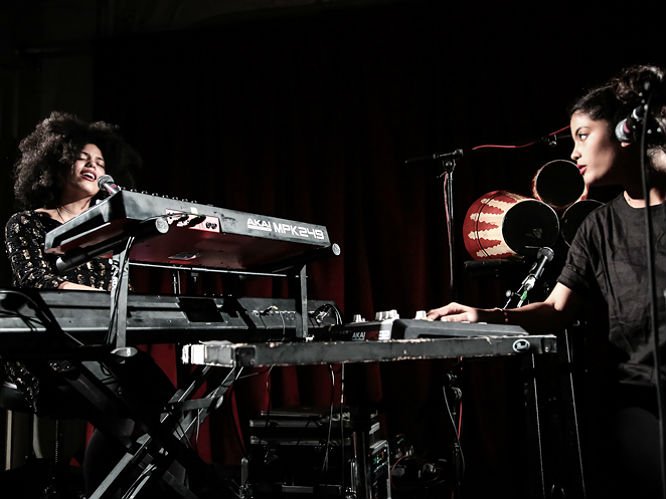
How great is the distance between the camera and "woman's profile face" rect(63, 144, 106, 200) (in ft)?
8.66

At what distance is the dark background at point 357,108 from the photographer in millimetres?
3348

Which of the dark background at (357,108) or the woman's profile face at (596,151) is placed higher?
the dark background at (357,108)

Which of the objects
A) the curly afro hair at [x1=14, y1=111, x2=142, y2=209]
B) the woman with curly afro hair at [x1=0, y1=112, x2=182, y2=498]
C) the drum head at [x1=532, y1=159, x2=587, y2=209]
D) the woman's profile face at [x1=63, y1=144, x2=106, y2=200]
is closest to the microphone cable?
the drum head at [x1=532, y1=159, x2=587, y2=209]

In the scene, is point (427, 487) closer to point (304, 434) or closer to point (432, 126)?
point (304, 434)

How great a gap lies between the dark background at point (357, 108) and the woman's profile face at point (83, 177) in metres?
1.23

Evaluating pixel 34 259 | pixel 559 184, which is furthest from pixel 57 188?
pixel 559 184

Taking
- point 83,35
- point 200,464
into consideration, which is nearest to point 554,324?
point 200,464

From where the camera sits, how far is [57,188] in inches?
108

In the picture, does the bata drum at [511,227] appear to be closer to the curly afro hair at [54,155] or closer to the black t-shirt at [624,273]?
the black t-shirt at [624,273]

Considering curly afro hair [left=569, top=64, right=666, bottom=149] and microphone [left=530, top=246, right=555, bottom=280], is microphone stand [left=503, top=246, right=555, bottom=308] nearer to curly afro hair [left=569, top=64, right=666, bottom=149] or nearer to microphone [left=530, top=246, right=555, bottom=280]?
microphone [left=530, top=246, right=555, bottom=280]

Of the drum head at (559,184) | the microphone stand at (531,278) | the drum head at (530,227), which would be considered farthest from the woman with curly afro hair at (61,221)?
the drum head at (559,184)

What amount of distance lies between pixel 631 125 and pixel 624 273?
401mm

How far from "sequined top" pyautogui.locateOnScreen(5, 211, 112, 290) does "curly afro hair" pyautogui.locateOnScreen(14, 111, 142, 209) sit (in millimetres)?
307

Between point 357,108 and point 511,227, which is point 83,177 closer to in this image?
point 357,108
